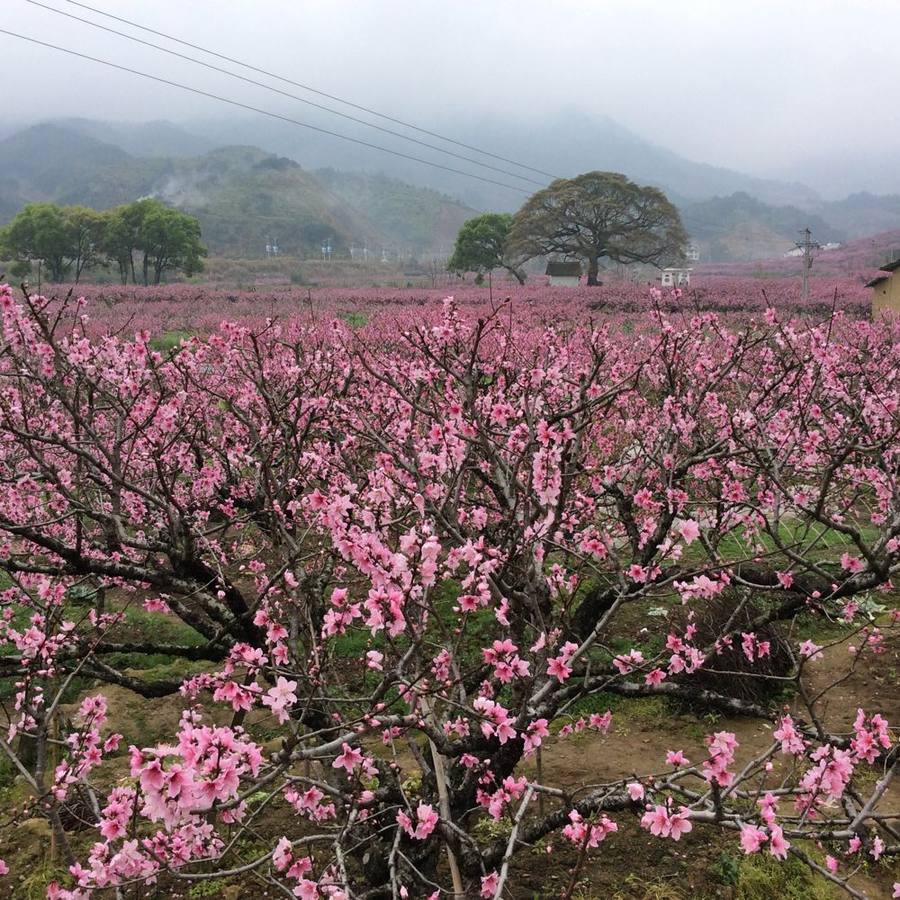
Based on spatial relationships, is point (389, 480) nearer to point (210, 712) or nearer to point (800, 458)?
point (210, 712)

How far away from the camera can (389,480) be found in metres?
5.29

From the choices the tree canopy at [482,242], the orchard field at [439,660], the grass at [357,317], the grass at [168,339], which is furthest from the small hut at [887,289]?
the tree canopy at [482,242]

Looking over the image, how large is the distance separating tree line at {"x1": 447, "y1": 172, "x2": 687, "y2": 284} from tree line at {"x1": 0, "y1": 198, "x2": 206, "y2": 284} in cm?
3108

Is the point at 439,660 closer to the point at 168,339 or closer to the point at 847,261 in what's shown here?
the point at 168,339

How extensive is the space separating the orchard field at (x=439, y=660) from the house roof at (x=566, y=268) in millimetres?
60417

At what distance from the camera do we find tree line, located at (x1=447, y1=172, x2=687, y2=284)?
59312 millimetres

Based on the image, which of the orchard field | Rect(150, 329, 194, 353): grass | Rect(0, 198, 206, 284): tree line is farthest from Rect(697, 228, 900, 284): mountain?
the orchard field

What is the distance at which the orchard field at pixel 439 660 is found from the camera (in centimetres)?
317

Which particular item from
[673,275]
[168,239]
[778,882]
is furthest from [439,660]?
[673,275]

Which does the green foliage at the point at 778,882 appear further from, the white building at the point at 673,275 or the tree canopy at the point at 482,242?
the white building at the point at 673,275

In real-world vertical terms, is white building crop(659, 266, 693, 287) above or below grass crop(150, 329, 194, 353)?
above

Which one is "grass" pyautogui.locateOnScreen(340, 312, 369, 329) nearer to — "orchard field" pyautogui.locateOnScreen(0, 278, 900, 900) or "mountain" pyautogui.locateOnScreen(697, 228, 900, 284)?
"orchard field" pyautogui.locateOnScreen(0, 278, 900, 900)

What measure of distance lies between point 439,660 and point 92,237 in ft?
233

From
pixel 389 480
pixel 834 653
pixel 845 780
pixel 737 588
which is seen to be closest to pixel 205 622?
pixel 389 480
